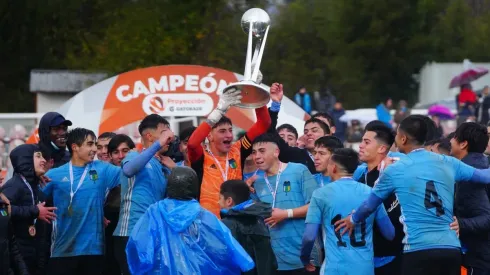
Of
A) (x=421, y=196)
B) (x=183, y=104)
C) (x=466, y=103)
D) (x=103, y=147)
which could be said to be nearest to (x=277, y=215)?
(x=421, y=196)

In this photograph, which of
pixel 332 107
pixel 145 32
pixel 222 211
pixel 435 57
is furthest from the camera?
pixel 435 57

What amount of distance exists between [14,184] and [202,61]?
16359mm

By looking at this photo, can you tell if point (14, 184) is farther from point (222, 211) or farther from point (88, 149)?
point (222, 211)

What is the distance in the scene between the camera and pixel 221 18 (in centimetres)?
2920

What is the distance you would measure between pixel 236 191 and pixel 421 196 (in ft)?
4.85

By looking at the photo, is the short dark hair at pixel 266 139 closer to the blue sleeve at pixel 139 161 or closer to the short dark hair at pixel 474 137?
the blue sleeve at pixel 139 161

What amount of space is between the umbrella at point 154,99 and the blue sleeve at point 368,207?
9.42m

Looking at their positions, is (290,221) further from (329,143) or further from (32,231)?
(32,231)

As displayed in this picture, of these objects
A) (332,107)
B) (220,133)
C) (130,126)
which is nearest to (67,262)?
(220,133)

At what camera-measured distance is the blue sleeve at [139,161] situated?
36.1 feet

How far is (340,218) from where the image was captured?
10195 millimetres

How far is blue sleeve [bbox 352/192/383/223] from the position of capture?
32.3 feet

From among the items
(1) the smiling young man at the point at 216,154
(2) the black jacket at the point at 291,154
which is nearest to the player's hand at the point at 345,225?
(1) the smiling young man at the point at 216,154

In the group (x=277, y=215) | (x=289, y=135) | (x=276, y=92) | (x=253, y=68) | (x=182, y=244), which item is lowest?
(x=182, y=244)
